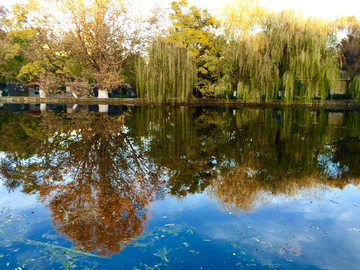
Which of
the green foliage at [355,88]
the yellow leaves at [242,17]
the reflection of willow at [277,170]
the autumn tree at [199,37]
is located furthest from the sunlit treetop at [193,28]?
the reflection of willow at [277,170]

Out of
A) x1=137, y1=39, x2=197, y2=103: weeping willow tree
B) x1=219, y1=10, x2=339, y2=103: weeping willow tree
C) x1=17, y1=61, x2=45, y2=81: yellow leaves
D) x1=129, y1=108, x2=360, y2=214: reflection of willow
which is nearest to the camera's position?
x1=129, y1=108, x2=360, y2=214: reflection of willow

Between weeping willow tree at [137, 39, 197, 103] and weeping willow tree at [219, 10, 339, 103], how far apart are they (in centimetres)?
453

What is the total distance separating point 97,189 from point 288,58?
24288mm

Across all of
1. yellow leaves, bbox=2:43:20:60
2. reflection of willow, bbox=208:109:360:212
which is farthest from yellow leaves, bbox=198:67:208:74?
yellow leaves, bbox=2:43:20:60

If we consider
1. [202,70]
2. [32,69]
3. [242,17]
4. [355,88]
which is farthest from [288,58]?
[32,69]

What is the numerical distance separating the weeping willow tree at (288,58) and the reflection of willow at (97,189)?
1952cm

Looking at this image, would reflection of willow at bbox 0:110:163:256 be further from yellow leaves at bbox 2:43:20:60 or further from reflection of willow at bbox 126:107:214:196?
yellow leaves at bbox 2:43:20:60

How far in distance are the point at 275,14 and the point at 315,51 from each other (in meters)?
5.23

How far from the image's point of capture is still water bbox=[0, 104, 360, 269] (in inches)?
136

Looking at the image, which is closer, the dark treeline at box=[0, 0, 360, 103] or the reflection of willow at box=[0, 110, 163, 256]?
the reflection of willow at box=[0, 110, 163, 256]

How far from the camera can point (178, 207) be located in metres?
4.79

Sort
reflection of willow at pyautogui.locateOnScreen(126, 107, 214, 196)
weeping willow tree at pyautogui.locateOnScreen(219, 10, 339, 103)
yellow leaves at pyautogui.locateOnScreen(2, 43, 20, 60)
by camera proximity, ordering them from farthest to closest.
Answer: yellow leaves at pyautogui.locateOnScreen(2, 43, 20, 60)
weeping willow tree at pyautogui.locateOnScreen(219, 10, 339, 103)
reflection of willow at pyautogui.locateOnScreen(126, 107, 214, 196)

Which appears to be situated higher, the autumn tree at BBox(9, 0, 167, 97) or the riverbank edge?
the autumn tree at BBox(9, 0, 167, 97)

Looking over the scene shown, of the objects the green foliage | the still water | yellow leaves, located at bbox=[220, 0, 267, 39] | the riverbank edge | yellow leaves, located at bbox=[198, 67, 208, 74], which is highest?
yellow leaves, located at bbox=[220, 0, 267, 39]
